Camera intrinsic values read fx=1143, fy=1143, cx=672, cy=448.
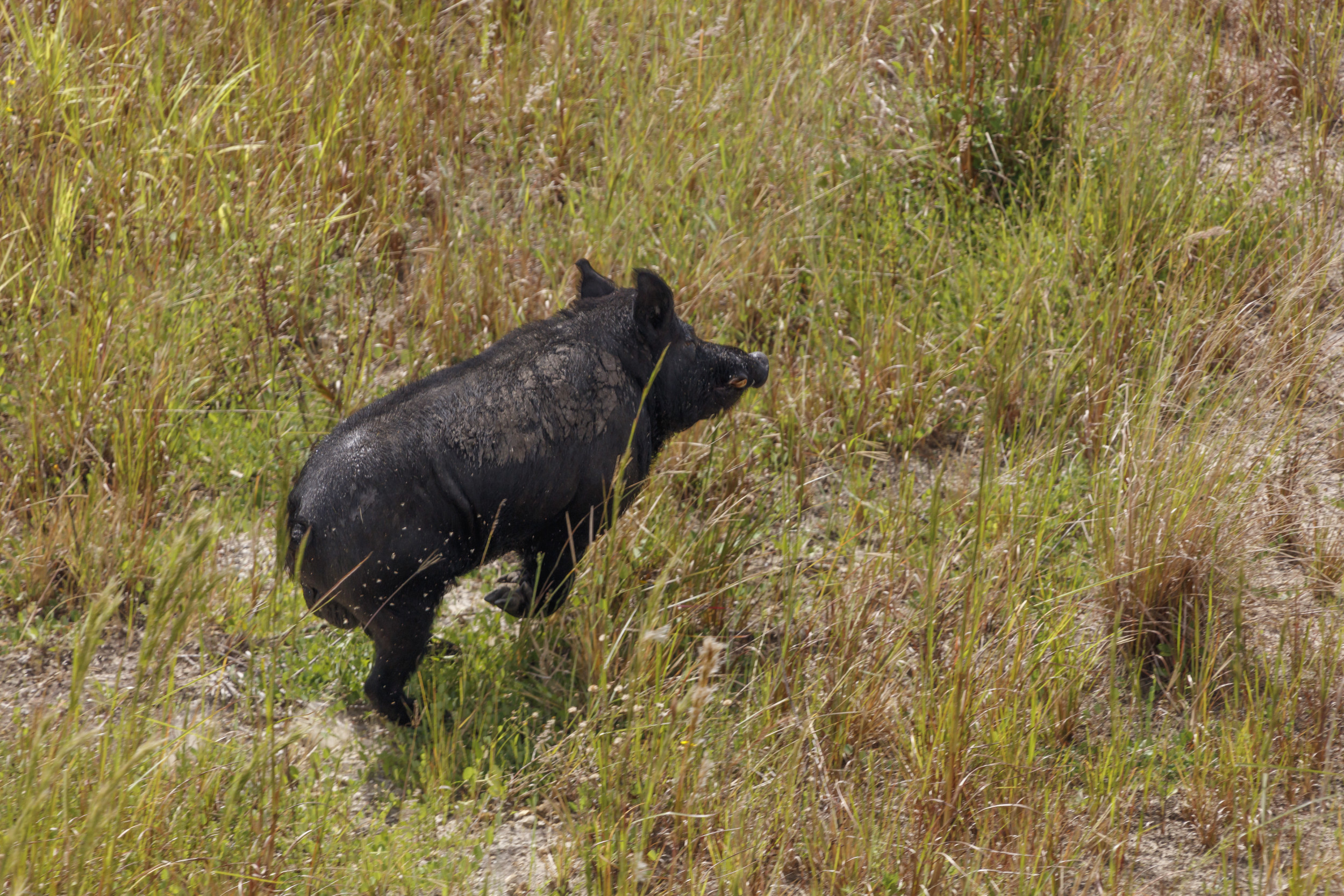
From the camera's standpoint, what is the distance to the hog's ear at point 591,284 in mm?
4215

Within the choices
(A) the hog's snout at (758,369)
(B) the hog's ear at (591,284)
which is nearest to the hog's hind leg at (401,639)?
(B) the hog's ear at (591,284)

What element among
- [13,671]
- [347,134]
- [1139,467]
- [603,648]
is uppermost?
[347,134]

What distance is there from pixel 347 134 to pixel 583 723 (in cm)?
350

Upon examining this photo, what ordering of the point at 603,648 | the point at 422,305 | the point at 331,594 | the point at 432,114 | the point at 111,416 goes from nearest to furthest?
1. the point at 331,594
2. the point at 603,648
3. the point at 111,416
4. the point at 422,305
5. the point at 432,114

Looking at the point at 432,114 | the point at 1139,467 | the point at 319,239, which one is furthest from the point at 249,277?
the point at 1139,467

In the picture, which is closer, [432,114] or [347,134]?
[347,134]

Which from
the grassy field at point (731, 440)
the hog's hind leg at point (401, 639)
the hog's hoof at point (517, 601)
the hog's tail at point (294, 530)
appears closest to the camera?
the grassy field at point (731, 440)

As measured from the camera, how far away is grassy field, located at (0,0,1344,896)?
294cm

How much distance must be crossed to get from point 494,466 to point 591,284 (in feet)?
3.40

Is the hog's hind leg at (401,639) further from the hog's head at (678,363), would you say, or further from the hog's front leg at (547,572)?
the hog's head at (678,363)

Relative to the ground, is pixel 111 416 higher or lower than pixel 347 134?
lower

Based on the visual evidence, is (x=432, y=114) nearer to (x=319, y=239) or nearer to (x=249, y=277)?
(x=319, y=239)

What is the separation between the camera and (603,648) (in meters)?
3.54

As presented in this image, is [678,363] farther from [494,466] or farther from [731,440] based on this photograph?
[494,466]
